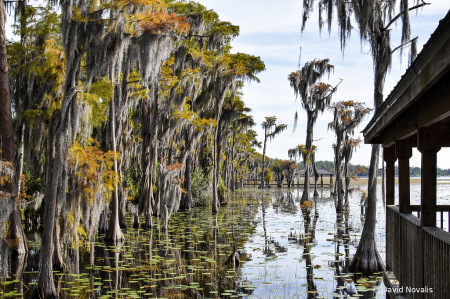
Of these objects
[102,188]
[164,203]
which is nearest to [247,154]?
[164,203]

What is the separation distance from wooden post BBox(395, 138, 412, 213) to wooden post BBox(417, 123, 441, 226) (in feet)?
5.15

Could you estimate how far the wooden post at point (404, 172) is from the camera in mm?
5980

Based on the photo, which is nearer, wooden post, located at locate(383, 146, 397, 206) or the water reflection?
wooden post, located at locate(383, 146, 397, 206)

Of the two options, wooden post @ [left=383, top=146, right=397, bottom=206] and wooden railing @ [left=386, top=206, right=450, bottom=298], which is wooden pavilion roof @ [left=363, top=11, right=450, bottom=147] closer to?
wooden railing @ [left=386, top=206, right=450, bottom=298]

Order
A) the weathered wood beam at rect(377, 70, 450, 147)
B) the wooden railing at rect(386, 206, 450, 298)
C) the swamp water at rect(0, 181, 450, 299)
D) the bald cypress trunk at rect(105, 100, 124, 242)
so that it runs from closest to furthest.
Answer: the weathered wood beam at rect(377, 70, 450, 147)
the wooden railing at rect(386, 206, 450, 298)
the swamp water at rect(0, 181, 450, 299)
the bald cypress trunk at rect(105, 100, 124, 242)

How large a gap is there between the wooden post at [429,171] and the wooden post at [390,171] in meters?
3.02

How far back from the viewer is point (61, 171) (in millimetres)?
8383

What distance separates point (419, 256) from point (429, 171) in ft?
3.45

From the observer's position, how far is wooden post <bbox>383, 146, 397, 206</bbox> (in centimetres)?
740

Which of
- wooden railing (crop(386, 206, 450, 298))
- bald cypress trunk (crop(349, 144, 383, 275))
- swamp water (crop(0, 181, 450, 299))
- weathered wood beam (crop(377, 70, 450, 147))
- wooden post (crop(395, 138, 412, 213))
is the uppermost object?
weathered wood beam (crop(377, 70, 450, 147))

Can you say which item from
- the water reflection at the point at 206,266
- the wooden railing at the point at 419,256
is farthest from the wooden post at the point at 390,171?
the water reflection at the point at 206,266

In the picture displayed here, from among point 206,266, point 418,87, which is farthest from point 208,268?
point 418,87

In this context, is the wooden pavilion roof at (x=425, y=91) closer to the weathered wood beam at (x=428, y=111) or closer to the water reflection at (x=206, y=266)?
the weathered wood beam at (x=428, y=111)

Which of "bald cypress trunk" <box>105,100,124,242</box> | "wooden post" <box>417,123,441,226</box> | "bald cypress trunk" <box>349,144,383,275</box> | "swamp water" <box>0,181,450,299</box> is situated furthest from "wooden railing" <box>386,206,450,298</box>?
"bald cypress trunk" <box>105,100,124,242</box>
